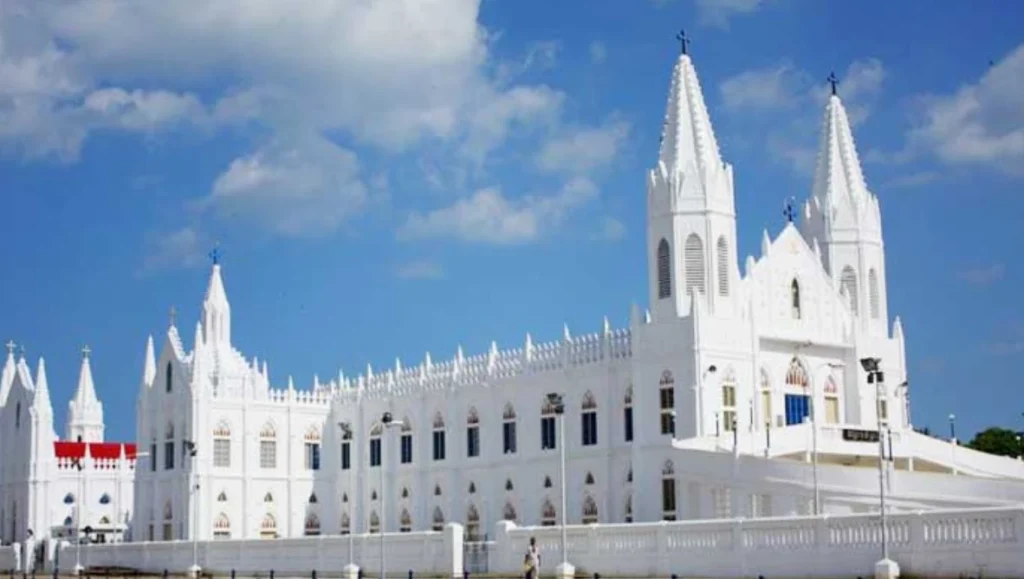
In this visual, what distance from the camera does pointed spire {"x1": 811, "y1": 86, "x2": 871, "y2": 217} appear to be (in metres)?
69.7

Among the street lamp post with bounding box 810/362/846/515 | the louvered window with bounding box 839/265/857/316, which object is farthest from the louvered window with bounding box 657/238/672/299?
the louvered window with bounding box 839/265/857/316

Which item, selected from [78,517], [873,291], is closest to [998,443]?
[873,291]

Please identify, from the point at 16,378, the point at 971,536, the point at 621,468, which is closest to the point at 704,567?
the point at 971,536

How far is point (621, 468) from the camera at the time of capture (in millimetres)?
63500

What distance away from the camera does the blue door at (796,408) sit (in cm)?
6353

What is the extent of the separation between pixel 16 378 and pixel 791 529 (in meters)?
67.4

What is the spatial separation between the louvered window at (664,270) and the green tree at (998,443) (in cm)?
3838

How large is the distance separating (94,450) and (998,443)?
5773 centimetres

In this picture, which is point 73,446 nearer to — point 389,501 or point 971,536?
point 389,501

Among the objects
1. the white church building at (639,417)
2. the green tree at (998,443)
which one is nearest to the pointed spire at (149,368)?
the white church building at (639,417)

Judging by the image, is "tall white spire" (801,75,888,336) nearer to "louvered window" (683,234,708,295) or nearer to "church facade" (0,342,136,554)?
"louvered window" (683,234,708,295)

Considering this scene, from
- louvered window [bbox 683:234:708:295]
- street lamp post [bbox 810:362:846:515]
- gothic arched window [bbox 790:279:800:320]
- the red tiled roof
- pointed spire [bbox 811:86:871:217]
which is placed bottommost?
street lamp post [bbox 810:362:846:515]

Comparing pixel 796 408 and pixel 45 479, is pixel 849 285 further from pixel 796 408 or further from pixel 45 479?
pixel 45 479

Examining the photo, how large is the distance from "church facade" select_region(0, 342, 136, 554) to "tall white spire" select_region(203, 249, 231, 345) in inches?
469
